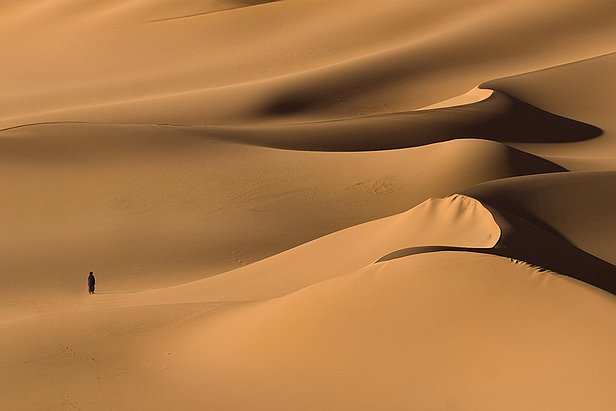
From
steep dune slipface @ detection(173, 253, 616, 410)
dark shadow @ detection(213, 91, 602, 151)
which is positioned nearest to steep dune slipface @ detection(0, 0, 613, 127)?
dark shadow @ detection(213, 91, 602, 151)

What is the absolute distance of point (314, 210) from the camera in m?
12.6

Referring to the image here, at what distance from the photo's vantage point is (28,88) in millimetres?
22734

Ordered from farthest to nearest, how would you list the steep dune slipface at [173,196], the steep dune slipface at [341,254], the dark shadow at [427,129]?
1. the dark shadow at [427,129]
2. the steep dune slipface at [173,196]
3. the steep dune slipface at [341,254]

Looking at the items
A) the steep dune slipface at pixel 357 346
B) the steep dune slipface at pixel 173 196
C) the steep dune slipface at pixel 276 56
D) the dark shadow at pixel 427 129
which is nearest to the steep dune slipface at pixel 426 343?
the steep dune slipface at pixel 357 346

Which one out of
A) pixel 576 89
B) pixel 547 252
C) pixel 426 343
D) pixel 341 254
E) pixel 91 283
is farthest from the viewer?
pixel 576 89

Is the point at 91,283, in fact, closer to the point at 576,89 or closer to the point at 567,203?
the point at 567,203

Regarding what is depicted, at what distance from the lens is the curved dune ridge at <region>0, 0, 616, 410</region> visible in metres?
6.76

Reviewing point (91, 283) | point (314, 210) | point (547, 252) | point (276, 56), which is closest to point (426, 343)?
point (547, 252)

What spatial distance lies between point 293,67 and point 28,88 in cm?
509

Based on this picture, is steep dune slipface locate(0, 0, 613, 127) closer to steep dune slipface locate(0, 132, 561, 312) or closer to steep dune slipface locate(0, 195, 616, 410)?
steep dune slipface locate(0, 132, 561, 312)

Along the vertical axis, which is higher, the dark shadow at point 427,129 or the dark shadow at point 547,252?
the dark shadow at point 427,129

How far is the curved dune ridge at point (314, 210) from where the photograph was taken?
6758 mm

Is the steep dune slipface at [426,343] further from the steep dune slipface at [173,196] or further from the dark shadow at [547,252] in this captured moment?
the steep dune slipface at [173,196]

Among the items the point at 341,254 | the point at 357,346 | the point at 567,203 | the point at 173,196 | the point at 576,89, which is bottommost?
the point at 357,346
